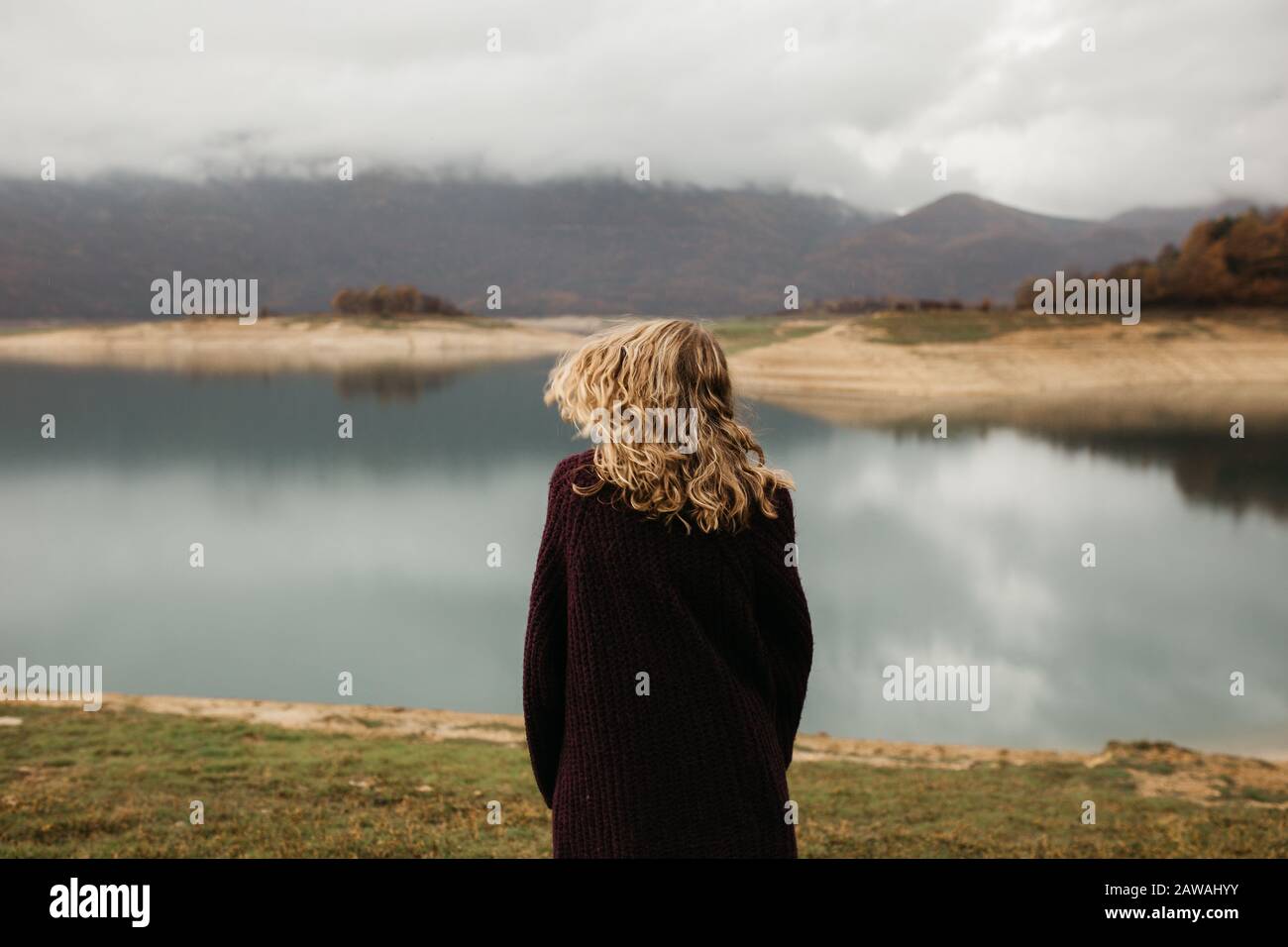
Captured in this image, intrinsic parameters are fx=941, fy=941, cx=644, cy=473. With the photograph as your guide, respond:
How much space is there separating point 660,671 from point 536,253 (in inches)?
7310

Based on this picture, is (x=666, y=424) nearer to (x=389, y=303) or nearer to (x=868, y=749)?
(x=868, y=749)

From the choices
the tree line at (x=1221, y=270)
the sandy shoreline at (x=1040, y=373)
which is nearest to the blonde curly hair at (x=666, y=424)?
the sandy shoreline at (x=1040, y=373)

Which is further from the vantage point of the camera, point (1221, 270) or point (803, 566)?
point (1221, 270)

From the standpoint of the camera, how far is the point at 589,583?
190 centimetres

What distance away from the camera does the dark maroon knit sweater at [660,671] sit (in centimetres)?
189

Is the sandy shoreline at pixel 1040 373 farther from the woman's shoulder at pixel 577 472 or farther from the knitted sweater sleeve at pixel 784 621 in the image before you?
the woman's shoulder at pixel 577 472

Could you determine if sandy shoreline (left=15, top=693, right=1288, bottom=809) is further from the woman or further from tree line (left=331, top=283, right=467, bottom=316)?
tree line (left=331, top=283, right=467, bottom=316)

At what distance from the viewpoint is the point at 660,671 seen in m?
1.93

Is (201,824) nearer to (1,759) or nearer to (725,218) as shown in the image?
(1,759)

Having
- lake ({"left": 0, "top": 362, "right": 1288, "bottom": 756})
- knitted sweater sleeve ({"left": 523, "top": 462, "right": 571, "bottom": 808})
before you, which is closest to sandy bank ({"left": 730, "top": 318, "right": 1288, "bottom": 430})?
lake ({"left": 0, "top": 362, "right": 1288, "bottom": 756})

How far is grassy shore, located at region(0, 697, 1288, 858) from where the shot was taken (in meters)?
5.52

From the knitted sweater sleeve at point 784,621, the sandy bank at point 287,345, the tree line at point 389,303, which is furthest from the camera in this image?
the tree line at point 389,303

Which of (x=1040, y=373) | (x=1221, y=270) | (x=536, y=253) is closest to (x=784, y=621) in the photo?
(x=1040, y=373)

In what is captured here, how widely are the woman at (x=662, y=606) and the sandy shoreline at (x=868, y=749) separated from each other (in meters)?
7.50
